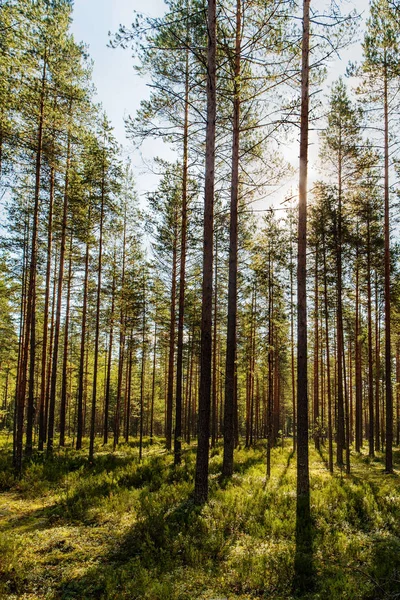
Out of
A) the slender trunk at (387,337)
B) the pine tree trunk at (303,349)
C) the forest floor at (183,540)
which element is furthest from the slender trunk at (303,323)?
the slender trunk at (387,337)

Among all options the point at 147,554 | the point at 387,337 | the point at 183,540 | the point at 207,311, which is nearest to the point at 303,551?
the point at 183,540

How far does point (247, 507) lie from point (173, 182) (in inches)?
511

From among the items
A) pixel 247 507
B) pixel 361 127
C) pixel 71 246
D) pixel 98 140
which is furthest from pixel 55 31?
pixel 247 507

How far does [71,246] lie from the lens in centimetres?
1972

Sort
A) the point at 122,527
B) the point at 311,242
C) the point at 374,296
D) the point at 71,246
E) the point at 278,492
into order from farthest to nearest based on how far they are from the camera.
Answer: the point at 374,296, the point at 71,246, the point at 311,242, the point at 278,492, the point at 122,527

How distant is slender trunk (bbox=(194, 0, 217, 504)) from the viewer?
7992 millimetres

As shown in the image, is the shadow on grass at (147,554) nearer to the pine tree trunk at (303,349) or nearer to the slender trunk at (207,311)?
the slender trunk at (207,311)

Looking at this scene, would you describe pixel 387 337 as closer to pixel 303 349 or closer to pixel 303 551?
pixel 303 349

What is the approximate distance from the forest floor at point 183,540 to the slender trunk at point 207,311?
79 centimetres

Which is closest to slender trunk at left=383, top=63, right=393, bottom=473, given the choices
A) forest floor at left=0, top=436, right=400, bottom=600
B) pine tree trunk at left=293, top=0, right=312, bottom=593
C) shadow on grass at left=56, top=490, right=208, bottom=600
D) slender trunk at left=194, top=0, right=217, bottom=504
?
forest floor at left=0, top=436, right=400, bottom=600

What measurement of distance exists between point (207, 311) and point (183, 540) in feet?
15.2

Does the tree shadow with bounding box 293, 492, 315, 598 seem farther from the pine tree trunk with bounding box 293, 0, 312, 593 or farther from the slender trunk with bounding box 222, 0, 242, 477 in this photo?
the slender trunk with bounding box 222, 0, 242, 477

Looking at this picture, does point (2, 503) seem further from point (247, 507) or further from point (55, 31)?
point (55, 31)

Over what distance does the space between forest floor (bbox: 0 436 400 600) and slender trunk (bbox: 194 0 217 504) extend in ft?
2.58
